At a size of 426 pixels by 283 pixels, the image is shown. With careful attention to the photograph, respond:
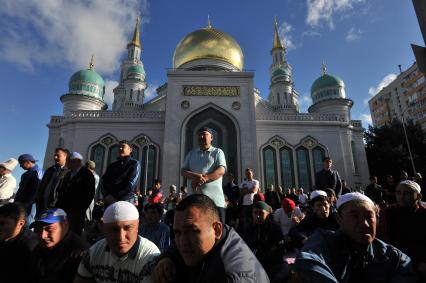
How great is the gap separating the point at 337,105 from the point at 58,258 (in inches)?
869

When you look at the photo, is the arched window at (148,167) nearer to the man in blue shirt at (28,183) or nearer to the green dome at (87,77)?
the green dome at (87,77)

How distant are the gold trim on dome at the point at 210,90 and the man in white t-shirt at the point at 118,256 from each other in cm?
1503

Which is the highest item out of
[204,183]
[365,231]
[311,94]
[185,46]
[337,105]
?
[185,46]

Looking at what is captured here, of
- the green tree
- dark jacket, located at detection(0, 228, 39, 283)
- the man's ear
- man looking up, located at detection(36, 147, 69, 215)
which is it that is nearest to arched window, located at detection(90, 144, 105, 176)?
man looking up, located at detection(36, 147, 69, 215)

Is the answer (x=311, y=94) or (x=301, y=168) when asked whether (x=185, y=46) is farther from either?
(x=301, y=168)

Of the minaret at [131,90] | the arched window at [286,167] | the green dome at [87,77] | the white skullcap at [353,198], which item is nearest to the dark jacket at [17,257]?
the white skullcap at [353,198]

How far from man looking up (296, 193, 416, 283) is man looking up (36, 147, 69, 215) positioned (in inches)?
137

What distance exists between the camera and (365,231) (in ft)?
5.91

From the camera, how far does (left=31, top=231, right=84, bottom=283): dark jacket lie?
2.25 metres

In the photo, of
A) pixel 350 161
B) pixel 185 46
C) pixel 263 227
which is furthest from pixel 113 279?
pixel 185 46

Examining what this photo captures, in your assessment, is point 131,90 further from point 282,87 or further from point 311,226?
point 311,226

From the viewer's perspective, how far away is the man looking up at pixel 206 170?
11.0ft

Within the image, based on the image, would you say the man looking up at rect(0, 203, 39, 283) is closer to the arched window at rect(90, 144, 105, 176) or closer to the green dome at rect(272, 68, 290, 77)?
the arched window at rect(90, 144, 105, 176)

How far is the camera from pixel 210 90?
16828 millimetres
